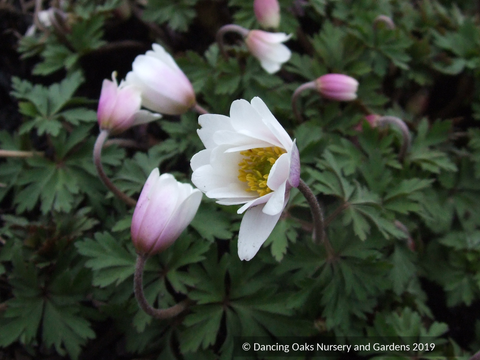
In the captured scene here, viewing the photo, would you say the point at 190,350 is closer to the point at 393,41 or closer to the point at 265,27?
the point at 265,27

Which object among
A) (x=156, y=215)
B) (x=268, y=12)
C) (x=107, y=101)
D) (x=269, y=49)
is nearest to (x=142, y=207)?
(x=156, y=215)

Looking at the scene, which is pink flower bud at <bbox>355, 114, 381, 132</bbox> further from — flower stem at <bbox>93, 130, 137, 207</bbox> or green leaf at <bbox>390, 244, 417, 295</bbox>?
flower stem at <bbox>93, 130, 137, 207</bbox>

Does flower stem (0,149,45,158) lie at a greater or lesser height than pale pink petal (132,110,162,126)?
lesser

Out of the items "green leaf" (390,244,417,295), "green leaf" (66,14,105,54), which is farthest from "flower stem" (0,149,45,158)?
"green leaf" (390,244,417,295)

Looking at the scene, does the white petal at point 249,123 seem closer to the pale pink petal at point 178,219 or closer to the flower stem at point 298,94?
the pale pink petal at point 178,219

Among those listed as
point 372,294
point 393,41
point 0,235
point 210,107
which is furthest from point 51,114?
point 393,41

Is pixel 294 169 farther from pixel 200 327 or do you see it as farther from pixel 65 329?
pixel 65 329

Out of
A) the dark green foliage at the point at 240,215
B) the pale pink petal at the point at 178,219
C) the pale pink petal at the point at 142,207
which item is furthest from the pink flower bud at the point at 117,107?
the pale pink petal at the point at 178,219
